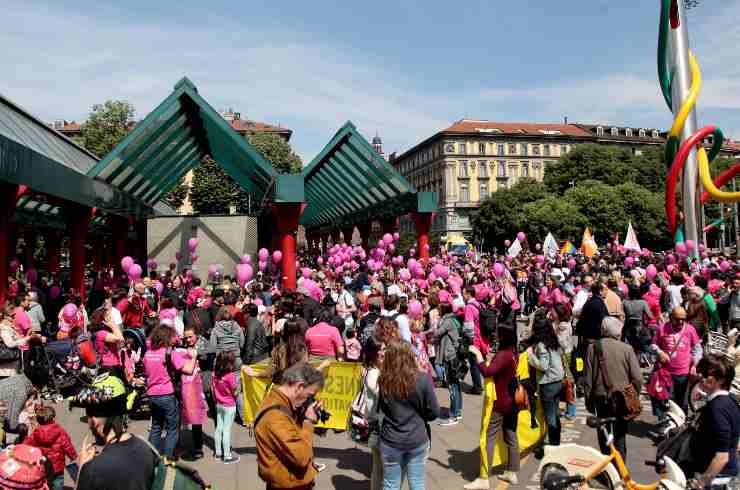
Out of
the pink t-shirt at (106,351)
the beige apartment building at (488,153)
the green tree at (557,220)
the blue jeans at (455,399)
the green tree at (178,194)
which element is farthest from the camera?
the beige apartment building at (488,153)

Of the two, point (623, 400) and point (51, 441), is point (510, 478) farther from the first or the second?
point (51, 441)

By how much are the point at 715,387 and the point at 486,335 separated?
19.0ft

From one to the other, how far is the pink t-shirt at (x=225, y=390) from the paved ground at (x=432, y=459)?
2.36 ft

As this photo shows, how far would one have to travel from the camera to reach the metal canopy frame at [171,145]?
46.9 feet

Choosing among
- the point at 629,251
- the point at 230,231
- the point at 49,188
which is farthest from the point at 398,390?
the point at 629,251

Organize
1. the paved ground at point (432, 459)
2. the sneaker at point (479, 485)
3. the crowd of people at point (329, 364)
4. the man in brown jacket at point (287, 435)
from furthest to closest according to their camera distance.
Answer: the paved ground at point (432, 459) → the sneaker at point (479, 485) → the crowd of people at point (329, 364) → the man in brown jacket at point (287, 435)

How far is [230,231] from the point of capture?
19828 millimetres

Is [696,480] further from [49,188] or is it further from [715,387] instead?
[49,188]

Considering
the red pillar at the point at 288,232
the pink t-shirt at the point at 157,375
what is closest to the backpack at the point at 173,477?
the pink t-shirt at the point at 157,375

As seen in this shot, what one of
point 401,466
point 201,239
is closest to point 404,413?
point 401,466

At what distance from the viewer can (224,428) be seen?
21.6 ft

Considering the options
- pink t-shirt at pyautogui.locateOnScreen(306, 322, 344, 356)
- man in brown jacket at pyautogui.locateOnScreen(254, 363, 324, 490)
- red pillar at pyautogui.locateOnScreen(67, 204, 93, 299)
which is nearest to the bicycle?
man in brown jacket at pyautogui.locateOnScreen(254, 363, 324, 490)

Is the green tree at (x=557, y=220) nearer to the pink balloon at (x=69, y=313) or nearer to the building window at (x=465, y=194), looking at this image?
the building window at (x=465, y=194)

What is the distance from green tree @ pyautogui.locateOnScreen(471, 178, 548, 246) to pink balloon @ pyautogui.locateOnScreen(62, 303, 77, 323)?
5697 cm
